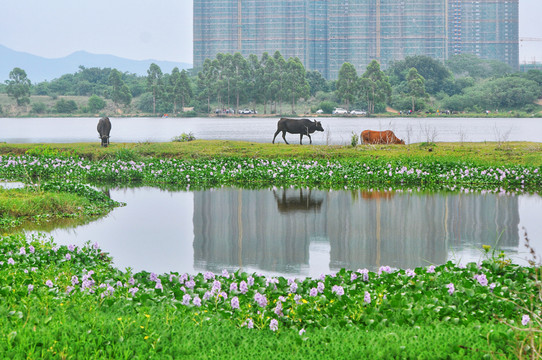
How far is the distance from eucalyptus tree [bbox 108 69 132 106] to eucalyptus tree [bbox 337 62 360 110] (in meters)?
24.0

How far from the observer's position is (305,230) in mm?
9219

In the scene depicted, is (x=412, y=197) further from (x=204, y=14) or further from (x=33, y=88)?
(x=204, y=14)

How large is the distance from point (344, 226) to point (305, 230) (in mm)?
595

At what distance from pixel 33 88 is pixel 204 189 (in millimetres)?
82345

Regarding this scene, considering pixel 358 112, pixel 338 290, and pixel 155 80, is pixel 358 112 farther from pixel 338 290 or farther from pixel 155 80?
pixel 338 290

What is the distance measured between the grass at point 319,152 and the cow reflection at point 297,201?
3756 millimetres

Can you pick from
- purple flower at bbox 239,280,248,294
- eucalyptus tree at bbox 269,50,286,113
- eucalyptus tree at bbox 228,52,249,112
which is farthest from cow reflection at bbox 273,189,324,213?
eucalyptus tree at bbox 228,52,249,112

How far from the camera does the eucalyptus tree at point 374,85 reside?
6976cm

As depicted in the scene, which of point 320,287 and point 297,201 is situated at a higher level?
point 297,201

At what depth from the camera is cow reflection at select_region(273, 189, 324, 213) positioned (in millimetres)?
11016

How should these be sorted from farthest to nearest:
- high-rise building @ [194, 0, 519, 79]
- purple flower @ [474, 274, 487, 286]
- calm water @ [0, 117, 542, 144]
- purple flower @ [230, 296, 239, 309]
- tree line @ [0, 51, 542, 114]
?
high-rise building @ [194, 0, 519, 79]
tree line @ [0, 51, 542, 114]
calm water @ [0, 117, 542, 144]
purple flower @ [474, 274, 487, 286]
purple flower @ [230, 296, 239, 309]

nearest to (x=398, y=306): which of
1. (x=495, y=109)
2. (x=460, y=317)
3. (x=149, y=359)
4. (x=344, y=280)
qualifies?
(x=460, y=317)

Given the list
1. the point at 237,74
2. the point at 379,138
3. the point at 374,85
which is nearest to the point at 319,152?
the point at 379,138

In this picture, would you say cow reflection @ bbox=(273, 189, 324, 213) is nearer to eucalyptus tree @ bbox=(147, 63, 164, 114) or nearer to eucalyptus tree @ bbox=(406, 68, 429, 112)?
eucalyptus tree @ bbox=(406, 68, 429, 112)
